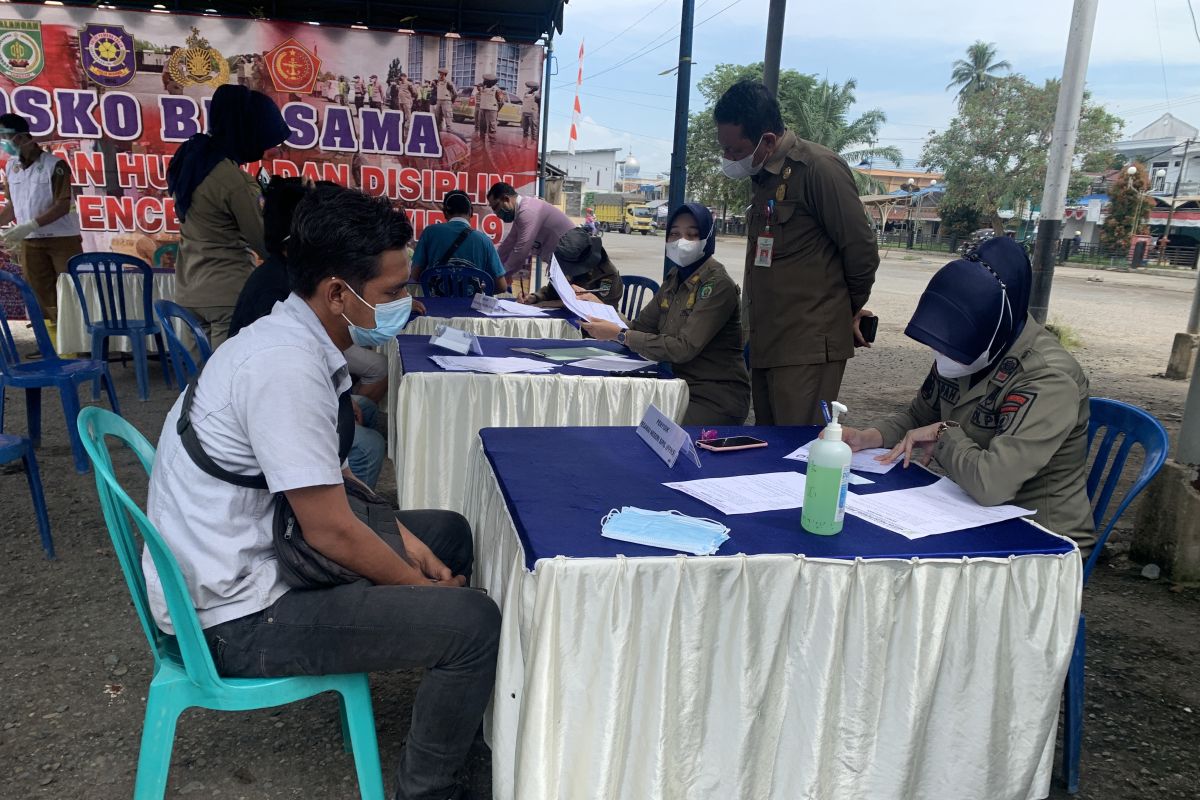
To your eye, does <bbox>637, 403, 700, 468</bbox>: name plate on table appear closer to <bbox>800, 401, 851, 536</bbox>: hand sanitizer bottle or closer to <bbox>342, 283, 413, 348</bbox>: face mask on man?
<bbox>800, 401, 851, 536</bbox>: hand sanitizer bottle

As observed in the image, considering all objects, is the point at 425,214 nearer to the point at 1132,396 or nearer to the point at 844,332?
the point at 844,332

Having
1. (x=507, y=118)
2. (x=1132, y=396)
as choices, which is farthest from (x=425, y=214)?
(x=1132, y=396)

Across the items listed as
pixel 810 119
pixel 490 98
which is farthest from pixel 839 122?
pixel 490 98

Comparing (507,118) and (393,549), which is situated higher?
A: (507,118)

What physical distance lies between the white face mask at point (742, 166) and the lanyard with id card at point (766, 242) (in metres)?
0.13

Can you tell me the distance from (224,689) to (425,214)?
690 centimetres

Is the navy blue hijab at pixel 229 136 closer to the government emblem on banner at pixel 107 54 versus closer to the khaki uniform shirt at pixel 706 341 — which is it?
the khaki uniform shirt at pixel 706 341

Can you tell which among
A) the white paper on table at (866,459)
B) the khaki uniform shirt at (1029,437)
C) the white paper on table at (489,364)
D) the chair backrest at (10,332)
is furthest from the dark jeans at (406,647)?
the chair backrest at (10,332)

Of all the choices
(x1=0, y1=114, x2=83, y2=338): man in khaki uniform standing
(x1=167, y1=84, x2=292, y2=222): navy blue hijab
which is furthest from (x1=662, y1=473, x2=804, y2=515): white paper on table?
(x1=0, y1=114, x2=83, y2=338): man in khaki uniform standing

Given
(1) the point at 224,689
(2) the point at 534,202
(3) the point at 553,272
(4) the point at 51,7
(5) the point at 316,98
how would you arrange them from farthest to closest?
1. (5) the point at 316,98
2. (4) the point at 51,7
3. (2) the point at 534,202
4. (3) the point at 553,272
5. (1) the point at 224,689

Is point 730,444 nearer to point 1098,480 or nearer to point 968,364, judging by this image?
point 968,364

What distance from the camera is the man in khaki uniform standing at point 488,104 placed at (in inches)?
300

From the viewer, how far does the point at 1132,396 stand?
21.1ft

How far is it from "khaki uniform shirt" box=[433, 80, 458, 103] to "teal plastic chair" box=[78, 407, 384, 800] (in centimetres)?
668
